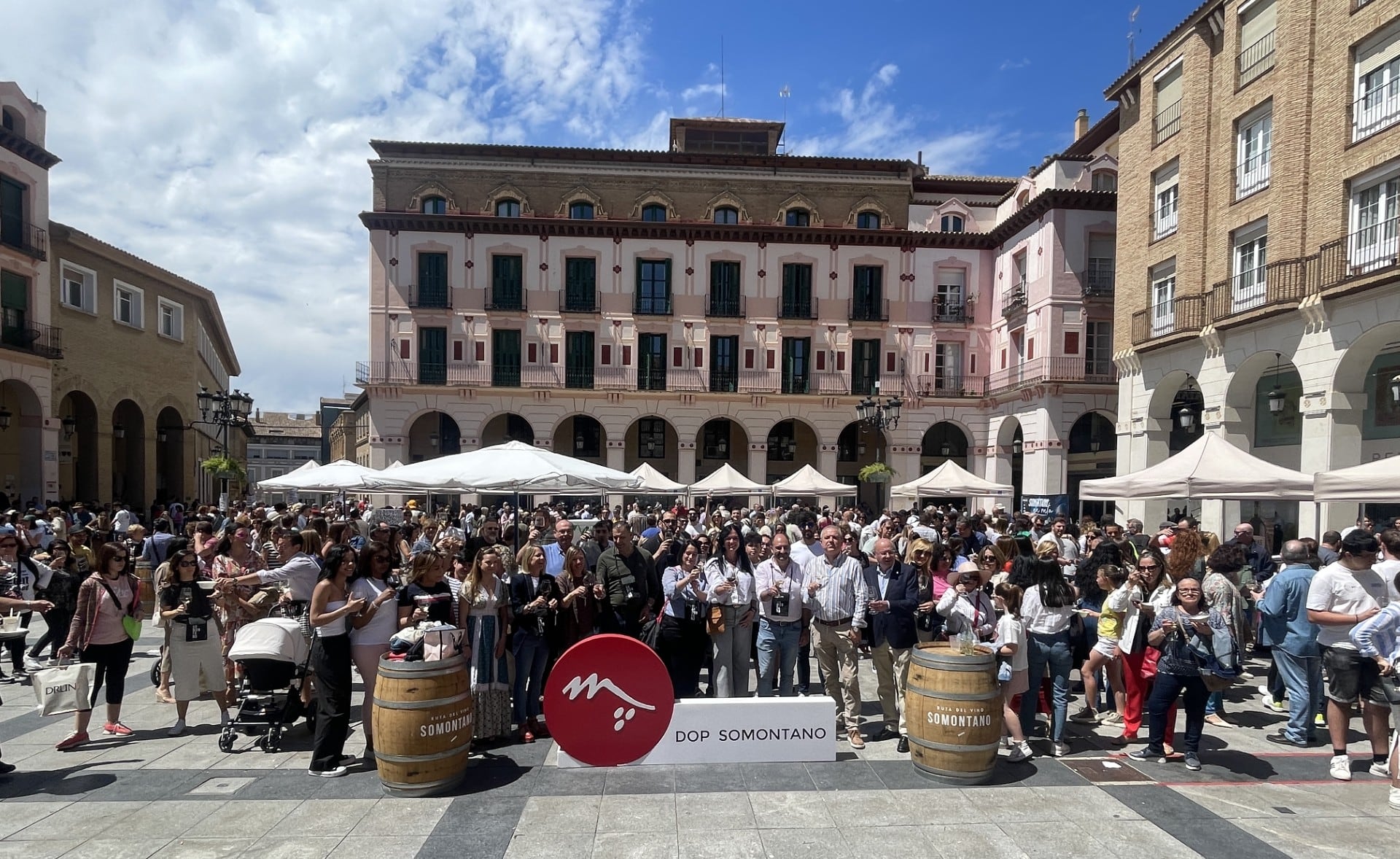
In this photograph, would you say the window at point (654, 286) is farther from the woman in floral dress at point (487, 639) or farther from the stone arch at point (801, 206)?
the woman in floral dress at point (487, 639)

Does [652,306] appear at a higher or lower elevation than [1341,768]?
higher

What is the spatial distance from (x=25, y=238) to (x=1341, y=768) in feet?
99.8

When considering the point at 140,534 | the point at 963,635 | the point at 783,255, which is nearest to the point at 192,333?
the point at 140,534

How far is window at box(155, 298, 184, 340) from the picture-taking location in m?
27.8

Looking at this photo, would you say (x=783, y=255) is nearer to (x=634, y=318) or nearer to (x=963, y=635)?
(x=634, y=318)

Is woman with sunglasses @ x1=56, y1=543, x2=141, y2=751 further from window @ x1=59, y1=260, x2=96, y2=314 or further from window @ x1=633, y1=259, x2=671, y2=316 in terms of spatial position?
window @ x1=633, y1=259, x2=671, y2=316

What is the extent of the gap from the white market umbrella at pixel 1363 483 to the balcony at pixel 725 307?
24027 millimetres

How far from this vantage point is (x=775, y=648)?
22.8 ft

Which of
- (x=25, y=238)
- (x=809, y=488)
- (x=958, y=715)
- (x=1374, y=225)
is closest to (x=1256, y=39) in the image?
(x=1374, y=225)

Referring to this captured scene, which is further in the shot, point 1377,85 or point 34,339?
point 34,339

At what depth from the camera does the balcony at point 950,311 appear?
104 ft

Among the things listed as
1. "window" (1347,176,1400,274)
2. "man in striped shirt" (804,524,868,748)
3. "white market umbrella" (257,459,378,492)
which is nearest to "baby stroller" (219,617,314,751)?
"man in striped shirt" (804,524,868,748)

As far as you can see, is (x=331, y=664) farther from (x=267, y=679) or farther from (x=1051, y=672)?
(x=1051, y=672)

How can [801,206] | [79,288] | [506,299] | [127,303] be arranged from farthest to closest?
[801,206] → [506,299] → [127,303] → [79,288]
